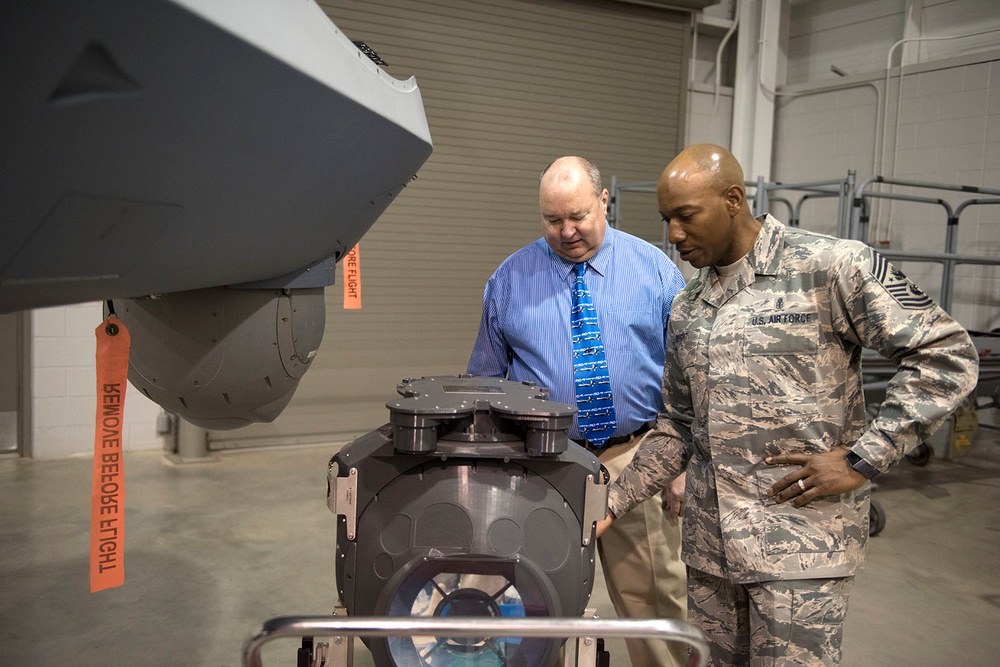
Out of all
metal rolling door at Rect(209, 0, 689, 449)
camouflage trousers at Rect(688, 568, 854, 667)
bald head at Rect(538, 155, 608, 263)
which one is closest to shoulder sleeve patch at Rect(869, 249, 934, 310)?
camouflage trousers at Rect(688, 568, 854, 667)

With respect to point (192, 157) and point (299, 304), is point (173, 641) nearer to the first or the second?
point (299, 304)

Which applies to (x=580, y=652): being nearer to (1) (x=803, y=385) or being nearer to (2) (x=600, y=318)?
(1) (x=803, y=385)

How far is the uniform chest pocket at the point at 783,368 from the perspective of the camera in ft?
5.20

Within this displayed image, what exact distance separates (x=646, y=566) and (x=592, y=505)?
961 millimetres

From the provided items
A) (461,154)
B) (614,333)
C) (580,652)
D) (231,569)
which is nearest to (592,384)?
(614,333)

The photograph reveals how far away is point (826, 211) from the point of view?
22.0 feet

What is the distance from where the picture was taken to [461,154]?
236 inches

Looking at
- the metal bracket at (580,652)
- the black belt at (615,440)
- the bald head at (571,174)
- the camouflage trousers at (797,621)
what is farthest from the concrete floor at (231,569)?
the bald head at (571,174)

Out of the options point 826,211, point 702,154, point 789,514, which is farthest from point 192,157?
point 826,211

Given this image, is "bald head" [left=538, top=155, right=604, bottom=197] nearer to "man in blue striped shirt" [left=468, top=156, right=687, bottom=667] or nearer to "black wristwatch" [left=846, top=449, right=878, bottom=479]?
"man in blue striped shirt" [left=468, top=156, right=687, bottom=667]

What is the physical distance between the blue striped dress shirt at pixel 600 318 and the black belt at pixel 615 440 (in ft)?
0.08

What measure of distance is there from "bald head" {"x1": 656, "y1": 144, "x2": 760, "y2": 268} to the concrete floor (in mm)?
1544

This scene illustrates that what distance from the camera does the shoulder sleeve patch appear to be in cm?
150

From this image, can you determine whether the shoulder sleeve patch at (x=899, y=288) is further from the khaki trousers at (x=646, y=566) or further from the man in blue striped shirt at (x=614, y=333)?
the khaki trousers at (x=646, y=566)
